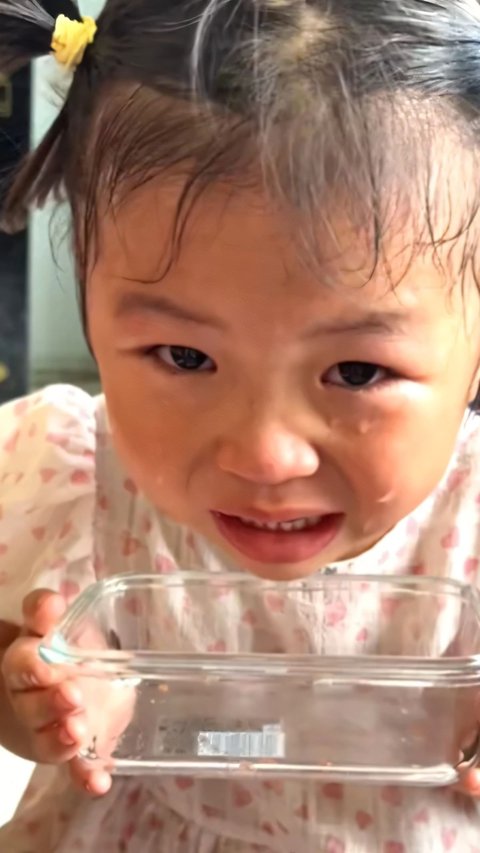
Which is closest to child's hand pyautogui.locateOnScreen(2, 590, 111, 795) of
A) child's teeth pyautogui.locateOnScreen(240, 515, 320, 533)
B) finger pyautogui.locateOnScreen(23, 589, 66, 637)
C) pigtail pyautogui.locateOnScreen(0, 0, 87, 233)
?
finger pyautogui.locateOnScreen(23, 589, 66, 637)

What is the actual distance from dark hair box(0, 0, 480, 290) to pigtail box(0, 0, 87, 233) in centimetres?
5

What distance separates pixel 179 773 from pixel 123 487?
7.5 inches

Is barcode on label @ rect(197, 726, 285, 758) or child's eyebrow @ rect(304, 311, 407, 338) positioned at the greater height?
child's eyebrow @ rect(304, 311, 407, 338)

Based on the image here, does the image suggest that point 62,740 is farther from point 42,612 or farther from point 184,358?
point 184,358

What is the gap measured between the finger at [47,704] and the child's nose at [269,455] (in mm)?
123

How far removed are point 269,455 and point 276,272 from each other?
7 cm

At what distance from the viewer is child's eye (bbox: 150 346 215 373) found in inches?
19.5

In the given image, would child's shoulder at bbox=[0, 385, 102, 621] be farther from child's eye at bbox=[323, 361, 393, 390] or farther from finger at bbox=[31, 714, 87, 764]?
child's eye at bbox=[323, 361, 393, 390]

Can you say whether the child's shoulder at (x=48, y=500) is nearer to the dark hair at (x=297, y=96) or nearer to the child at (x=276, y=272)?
the child at (x=276, y=272)

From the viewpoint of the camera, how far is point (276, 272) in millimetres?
451

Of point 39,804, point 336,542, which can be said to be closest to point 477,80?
point 336,542

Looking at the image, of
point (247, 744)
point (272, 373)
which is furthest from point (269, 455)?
point (247, 744)

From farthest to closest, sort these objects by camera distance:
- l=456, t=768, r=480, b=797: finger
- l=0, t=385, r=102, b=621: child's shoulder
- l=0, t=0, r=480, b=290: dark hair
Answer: l=0, t=385, r=102, b=621: child's shoulder < l=456, t=768, r=480, b=797: finger < l=0, t=0, r=480, b=290: dark hair

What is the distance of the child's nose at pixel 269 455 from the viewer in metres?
0.47
